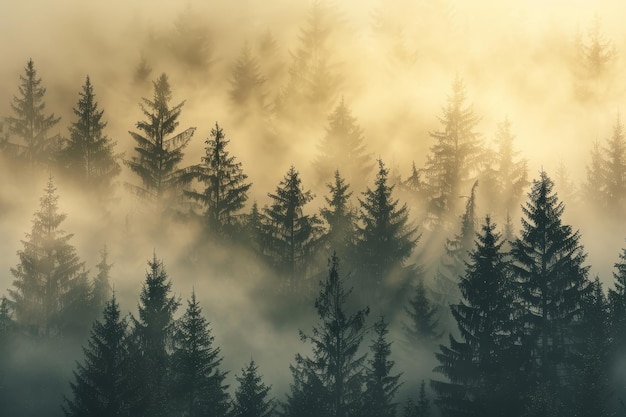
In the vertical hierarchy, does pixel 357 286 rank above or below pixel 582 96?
below

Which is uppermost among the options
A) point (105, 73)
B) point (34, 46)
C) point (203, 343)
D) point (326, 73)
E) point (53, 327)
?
point (34, 46)

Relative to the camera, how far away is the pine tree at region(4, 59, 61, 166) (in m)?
69.2

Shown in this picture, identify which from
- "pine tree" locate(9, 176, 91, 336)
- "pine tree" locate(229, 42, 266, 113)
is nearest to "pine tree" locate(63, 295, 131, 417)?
"pine tree" locate(9, 176, 91, 336)

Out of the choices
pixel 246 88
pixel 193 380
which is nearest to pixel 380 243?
pixel 193 380

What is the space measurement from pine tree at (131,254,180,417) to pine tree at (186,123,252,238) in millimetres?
15726

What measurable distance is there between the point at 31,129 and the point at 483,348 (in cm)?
4893

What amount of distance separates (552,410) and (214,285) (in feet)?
88.1

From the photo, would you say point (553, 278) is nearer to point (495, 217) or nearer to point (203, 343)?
point (203, 343)

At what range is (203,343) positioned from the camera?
36438 mm

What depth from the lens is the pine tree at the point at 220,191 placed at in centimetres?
5388

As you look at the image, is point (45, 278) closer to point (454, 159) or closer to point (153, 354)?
point (153, 354)

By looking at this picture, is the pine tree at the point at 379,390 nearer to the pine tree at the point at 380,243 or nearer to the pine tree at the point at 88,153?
the pine tree at the point at 380,243

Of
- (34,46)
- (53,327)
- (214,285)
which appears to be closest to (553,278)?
(214,285)

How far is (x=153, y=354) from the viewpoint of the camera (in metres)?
36.1
